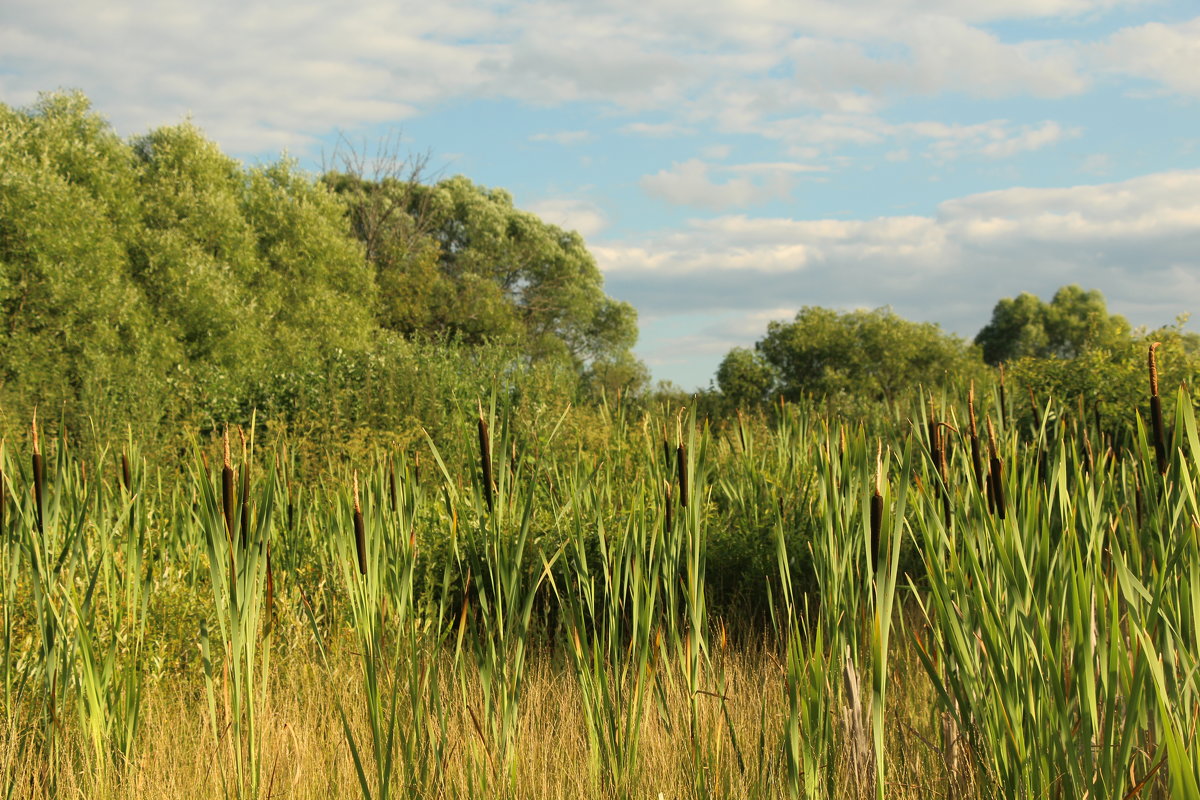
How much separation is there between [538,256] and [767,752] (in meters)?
30.7

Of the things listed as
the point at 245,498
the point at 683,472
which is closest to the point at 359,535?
the point at 245,498

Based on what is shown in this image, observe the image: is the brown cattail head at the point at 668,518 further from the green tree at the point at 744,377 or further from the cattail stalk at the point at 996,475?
the green tree at the point at 744,377

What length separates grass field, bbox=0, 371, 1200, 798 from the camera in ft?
5.56

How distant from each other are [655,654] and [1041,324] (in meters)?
37.5

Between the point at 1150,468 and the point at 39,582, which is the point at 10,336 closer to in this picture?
the point at 39,582

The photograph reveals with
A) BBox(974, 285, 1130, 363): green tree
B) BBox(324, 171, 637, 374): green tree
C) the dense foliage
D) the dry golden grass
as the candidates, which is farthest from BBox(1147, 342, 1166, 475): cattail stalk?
BBox(974, 285, 1130, 363): green tree

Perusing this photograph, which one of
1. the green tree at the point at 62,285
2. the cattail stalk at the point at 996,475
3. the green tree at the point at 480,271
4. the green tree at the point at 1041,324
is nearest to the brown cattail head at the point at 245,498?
the cattail stalk at the point at 996,475

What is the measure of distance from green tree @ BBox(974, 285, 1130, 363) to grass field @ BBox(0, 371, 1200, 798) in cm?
3524

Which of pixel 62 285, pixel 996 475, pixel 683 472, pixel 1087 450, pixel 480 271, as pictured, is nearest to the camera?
pixel 996 475

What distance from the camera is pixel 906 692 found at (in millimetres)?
2848

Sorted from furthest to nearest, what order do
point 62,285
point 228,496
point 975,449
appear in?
point 62,285, point 975,449, point 228,496

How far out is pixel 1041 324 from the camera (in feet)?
117

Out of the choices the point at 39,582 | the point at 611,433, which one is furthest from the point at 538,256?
the point at 39,582

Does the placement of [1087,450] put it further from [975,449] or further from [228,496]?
[228,496]
